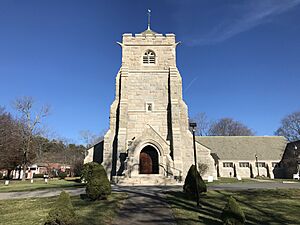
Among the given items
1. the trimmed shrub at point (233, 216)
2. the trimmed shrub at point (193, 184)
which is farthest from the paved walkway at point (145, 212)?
the trimmed shrub at point (233, 216)

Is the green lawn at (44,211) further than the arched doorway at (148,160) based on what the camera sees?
No

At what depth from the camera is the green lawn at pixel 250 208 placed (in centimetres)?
865

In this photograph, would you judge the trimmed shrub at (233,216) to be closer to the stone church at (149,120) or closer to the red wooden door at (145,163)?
the stone church at (149,120)

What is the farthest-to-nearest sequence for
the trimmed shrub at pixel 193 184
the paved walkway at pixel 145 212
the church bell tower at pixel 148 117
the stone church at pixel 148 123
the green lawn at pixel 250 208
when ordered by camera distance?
the church bell tower at pixel 148 117, the stone church at pixel 148 123, the trimmed shrub at pixel 193 184, the green lawn at pixel 250 208, the paved walkway at pixel 145 212

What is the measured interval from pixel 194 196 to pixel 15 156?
3650 centimetres

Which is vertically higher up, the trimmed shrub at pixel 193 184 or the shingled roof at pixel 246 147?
the shingled roof at pixel 246 147

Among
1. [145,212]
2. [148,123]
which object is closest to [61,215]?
[145,212]

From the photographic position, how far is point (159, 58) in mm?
27656

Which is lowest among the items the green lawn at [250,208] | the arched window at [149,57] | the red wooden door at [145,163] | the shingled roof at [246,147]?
the green lawn at [250,208]

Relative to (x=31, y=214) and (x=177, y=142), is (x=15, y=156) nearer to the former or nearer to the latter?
(x=177, y=142)

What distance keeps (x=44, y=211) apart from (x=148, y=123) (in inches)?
641

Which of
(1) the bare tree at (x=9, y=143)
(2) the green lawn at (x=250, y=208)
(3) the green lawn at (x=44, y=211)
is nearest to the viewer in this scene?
(3) the green lawn at (x=44, y=211)

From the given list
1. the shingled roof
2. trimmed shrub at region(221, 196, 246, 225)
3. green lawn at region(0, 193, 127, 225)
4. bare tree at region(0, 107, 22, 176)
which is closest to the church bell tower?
green lawn at region(0, 193, 127, 225)

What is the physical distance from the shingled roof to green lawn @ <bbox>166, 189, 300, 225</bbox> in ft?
90.9
